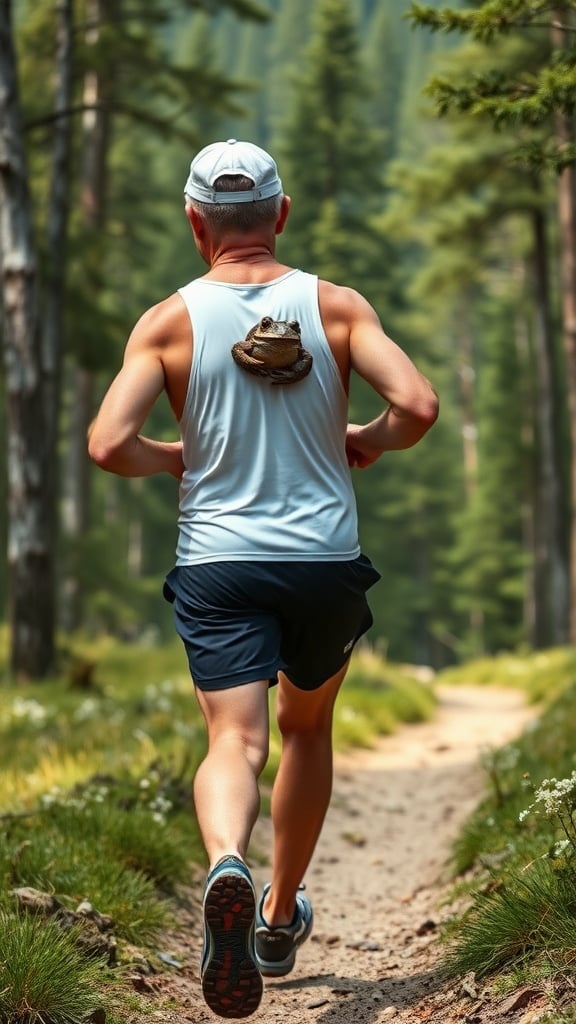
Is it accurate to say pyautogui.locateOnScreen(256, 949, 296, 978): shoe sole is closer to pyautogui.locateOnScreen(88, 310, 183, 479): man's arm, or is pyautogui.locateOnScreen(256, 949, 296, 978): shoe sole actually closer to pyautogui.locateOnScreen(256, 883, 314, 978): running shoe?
pyautogui.locateOnScreen(256, 883, 314, 978): running shoe

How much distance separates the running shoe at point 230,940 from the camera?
10.1 ft

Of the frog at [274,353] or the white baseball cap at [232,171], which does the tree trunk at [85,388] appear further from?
the frog at [274,353]

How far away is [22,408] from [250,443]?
8666 mm

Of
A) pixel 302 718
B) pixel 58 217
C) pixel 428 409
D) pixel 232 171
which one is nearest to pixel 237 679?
Result: pixel 302 718

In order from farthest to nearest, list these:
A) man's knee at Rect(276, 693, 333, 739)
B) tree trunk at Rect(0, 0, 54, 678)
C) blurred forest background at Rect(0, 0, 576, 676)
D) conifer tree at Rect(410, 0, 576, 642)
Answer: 1. blurred forest background at Rect(0, 0, 576, 676)
2. tree trunk at Rect(0, 0, 54, 678)
3. conifer tree at Rect(410, 0, 576, 642)
4. man's knee at Rect(276, 693, 333, 739)

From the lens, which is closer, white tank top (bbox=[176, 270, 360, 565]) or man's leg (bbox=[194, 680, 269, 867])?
man's leg (bbox=[194, 680, 269, 867])

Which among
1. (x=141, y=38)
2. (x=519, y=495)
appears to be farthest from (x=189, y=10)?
(x=519, y=495)

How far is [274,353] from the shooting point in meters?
3.42

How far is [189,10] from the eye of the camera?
Result: 16922 mm

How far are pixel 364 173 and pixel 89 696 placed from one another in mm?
28042

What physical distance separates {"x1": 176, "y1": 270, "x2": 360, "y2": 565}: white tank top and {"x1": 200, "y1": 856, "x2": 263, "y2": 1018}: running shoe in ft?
2.88

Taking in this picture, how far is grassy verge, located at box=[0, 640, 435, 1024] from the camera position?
3453mm

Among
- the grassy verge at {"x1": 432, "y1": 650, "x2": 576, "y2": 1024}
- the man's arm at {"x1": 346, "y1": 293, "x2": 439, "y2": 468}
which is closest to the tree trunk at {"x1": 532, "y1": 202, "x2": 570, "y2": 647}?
the grassy verge at {"x1": 432, "y1": 650, "x2": 576, "y2": 1024}

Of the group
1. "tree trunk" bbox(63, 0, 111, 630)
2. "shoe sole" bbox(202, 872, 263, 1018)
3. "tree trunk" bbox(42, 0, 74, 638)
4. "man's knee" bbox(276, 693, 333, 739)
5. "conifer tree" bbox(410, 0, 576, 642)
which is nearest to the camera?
"shoe sole" bbox(202, 872, 263, 1018)
